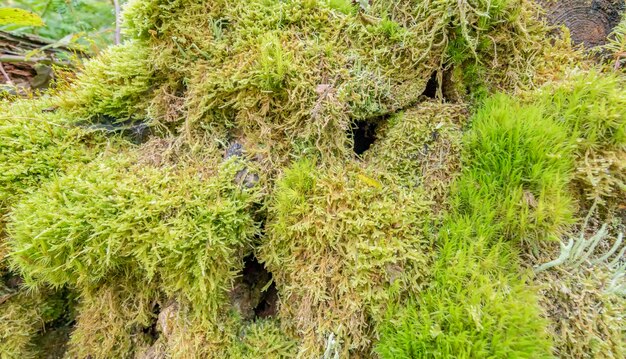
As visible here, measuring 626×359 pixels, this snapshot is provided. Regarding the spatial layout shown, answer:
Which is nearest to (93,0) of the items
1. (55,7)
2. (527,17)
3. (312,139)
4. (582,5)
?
(55,7)

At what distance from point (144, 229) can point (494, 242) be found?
64.0 inches

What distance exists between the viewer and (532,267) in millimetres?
1521

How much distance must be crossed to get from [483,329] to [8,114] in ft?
8.59

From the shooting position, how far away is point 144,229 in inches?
62.4

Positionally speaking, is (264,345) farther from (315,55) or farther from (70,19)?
(70,19)

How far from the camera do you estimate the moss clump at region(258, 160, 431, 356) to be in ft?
4.88

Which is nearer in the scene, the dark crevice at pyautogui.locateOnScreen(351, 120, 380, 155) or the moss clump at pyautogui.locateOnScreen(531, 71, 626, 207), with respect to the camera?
the moss clump at pyautogui.locateOnScreen(531, 71, 626, 207)

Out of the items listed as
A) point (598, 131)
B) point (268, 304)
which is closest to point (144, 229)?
point (268, 304)

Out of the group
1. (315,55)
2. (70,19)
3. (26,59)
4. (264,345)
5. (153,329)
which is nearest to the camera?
(264,345)

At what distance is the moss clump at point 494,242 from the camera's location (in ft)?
4.30

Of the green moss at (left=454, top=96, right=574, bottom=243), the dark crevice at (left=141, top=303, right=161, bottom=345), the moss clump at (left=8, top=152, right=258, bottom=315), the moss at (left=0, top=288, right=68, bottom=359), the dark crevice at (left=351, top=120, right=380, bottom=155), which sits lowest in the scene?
the moss at (left=0, top=288, right=68, bottom=359)

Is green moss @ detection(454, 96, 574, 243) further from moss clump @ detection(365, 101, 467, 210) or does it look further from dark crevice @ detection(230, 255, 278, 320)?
dark crevice @ detection(230, 255, 278, 320)

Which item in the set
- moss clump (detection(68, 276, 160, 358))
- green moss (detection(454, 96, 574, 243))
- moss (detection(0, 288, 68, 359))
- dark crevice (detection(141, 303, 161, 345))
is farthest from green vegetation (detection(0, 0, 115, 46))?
green moss (detection(454, 96, 574, 243))

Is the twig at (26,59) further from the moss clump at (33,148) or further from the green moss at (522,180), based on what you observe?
the green moss at (522,180)
